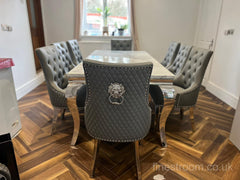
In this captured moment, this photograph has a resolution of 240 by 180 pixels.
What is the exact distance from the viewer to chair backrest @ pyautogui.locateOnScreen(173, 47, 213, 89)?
168cm

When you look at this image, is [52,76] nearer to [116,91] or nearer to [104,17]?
[116,91]

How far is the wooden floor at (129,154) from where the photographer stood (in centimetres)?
137

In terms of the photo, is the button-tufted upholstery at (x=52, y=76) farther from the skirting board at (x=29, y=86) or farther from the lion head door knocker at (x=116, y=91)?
the skirting board at (x=29, y=86)

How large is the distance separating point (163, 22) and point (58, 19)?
102 inches

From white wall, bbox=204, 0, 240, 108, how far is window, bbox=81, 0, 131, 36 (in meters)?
2.08

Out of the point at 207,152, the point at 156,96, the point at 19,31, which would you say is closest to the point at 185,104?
the point at 156,96

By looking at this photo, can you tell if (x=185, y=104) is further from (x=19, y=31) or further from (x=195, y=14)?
(x=195, y=14)

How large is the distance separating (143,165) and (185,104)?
2.58 feet

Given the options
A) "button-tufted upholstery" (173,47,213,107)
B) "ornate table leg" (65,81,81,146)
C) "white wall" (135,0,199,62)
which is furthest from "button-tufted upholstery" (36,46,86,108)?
"white wall" (135,0,199,62)

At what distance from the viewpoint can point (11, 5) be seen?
2.60 meters

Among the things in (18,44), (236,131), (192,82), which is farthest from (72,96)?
(18,44)

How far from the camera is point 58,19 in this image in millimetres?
3986

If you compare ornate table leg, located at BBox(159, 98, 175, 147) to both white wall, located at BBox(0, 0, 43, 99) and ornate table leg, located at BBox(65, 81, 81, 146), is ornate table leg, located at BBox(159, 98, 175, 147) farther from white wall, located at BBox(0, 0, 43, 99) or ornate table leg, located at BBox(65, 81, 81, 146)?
white wall, located at BBox(0, 0, 43, 99)

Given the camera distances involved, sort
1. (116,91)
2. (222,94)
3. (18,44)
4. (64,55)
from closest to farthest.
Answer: (116,91) → (64,55) → (18,44) → (222,94)
